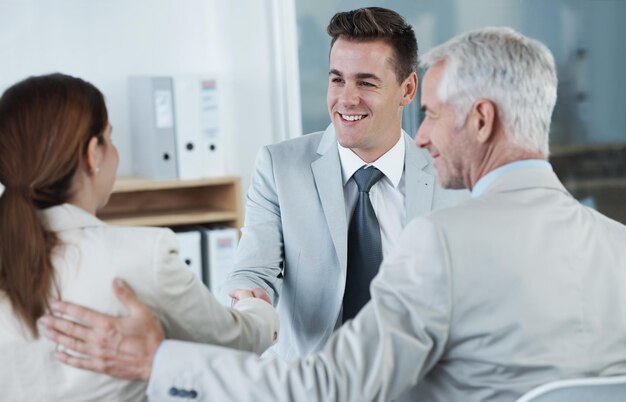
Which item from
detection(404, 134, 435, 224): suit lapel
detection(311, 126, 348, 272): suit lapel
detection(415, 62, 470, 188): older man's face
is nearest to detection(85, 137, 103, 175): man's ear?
detection(415, 62, 470, 188): older man's face

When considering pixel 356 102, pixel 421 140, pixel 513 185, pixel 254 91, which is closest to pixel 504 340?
pixel 513 185

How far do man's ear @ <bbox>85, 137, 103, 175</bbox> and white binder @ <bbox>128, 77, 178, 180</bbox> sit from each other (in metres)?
2.39

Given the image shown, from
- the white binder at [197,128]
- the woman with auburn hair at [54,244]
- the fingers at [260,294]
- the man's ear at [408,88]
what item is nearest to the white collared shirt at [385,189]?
the man's ear at [408,88]

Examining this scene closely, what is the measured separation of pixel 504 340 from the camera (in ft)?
4.30

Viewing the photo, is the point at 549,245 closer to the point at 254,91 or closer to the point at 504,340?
the point at 504,340

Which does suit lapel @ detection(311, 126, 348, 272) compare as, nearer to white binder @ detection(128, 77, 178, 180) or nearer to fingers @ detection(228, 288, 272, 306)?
fingers @ detection(228, 288, 272, 306)

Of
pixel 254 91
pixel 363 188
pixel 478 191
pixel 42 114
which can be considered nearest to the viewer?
pixel 42 114

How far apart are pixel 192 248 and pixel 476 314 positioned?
2597 millimetres

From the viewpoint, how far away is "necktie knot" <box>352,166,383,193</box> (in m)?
2.21

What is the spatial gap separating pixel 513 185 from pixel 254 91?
2.86 m

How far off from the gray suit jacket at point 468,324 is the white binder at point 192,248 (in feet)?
8.03

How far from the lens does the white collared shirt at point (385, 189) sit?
2217 millimetres

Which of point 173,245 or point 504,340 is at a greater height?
point 173,245

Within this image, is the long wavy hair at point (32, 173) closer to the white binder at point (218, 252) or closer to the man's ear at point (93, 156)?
the man's ear at point (93, 156)
